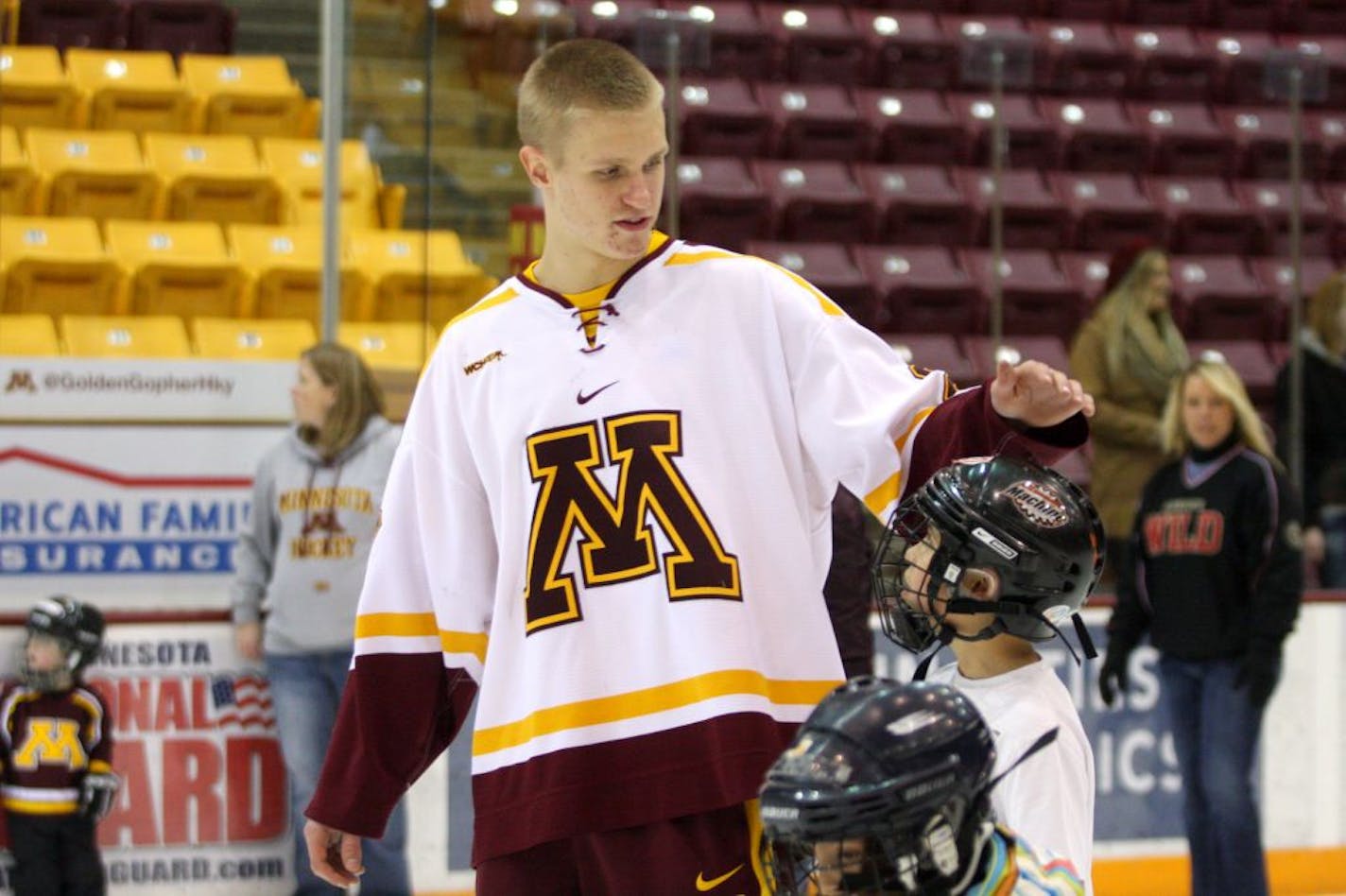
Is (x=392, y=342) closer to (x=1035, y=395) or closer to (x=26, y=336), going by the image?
(x=26, y=336)

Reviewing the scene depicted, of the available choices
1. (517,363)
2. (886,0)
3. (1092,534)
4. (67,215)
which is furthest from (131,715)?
(886,0)

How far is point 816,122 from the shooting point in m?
9.10

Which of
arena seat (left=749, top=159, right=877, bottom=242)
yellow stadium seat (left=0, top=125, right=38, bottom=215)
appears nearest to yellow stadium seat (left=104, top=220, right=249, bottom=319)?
yellow stadium seat (left=0, top=125, right=38, bottom=215)

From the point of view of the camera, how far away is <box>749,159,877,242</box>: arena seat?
832cm

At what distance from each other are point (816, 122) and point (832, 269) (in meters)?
1.56

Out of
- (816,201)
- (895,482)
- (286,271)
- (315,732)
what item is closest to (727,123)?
(816,201)

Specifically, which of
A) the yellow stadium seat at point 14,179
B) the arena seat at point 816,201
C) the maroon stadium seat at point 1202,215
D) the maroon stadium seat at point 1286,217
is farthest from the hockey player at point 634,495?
the arena seat at point 816,201

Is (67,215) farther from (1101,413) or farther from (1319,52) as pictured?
(1319,52)

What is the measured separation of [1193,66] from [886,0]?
1.49 metres

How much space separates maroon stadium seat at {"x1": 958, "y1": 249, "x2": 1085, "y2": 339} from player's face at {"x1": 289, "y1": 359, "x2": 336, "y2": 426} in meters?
2.26

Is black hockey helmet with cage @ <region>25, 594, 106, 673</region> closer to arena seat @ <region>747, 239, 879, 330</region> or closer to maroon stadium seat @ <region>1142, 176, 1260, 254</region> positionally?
arena seat @ <region>747, 239, 879, 330</region>

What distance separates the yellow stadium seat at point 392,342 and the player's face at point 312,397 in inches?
8.3

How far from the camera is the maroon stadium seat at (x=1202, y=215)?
7.58 m

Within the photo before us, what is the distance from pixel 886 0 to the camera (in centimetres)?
996
